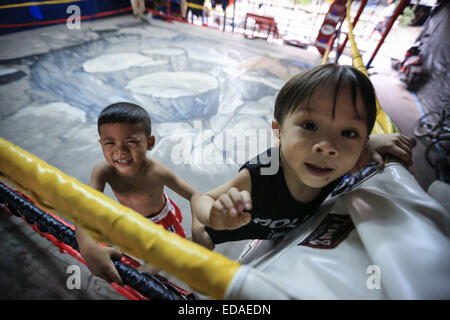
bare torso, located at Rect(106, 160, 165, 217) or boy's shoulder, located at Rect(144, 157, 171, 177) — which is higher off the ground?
boy's shoulder, located at Rect(144, 157, 171, 177)

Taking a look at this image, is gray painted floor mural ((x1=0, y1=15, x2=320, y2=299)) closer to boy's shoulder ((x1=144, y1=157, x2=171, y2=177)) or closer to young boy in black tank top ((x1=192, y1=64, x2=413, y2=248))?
boy's shoulder ((x1=144, y1=157, x2=171, y2=177))

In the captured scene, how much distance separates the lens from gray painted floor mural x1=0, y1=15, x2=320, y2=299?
3.84ft

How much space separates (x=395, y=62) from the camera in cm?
571

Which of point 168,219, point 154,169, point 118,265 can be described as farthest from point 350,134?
point 168,219

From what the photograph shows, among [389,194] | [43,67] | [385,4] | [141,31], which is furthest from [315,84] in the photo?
[385,4]

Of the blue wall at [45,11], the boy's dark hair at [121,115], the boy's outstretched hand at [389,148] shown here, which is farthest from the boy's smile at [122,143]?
the blue wall at [45,11]

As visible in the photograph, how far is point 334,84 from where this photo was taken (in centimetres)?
57

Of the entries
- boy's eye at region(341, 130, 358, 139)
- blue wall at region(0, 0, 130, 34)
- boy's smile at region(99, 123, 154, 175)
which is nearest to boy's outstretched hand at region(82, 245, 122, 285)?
boy's smile at region(99, 123, 154, 175)

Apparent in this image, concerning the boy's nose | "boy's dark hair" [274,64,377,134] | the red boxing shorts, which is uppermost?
"boy's dark hair" [274,64,377,134]

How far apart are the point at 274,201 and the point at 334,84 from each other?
0.44m

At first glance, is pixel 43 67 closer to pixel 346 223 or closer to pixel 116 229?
pixel 116 229

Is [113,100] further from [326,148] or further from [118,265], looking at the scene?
[326,148]

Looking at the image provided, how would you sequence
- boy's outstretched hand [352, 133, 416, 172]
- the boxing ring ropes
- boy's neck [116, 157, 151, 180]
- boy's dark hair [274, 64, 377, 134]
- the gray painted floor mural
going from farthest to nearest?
the gray painted floor mural < boy's neck [116, 157, 151, 180] < boy's outstretched hand [352, 133, 416, 172] < boy's dark hair [274, 64, 377, 134] < the boxing ring ropes

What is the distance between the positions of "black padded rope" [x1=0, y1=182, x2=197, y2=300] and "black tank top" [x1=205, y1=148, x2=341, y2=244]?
399 mm
